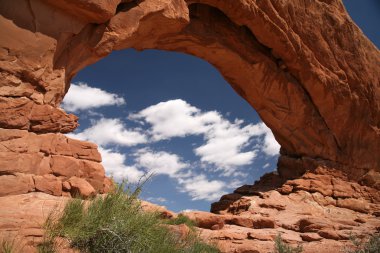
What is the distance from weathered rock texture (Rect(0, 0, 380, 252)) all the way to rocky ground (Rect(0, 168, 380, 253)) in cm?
16

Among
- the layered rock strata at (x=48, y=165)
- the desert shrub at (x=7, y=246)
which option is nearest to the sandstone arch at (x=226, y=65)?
the layered rock strata at (x=48, y=165)

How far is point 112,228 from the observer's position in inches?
165

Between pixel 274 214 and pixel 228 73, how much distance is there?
5.91 m

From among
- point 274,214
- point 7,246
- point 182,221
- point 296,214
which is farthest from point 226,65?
point 7,246

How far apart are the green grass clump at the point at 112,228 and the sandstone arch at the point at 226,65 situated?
2.47 m

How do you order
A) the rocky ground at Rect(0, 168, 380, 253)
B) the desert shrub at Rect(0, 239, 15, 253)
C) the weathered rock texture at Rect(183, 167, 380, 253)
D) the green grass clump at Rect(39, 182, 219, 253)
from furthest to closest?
the weathered rock texture at Rect(183, 167, 380, 253) < the rocky ground at Rect(0, 168, 380, 253) < the green grass clump at Rect(39, 182, 219, 253) < the desert shrub at Rect(0, 239, 15, 253)

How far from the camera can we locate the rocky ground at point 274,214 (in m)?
5.08

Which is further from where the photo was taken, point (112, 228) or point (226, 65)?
point (226, 65)

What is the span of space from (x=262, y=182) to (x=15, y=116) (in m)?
12.2

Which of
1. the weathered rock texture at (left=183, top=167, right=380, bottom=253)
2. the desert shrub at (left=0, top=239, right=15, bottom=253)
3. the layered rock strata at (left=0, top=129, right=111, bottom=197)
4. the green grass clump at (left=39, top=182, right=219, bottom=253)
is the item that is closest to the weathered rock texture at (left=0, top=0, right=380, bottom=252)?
the layered rock strata at (left=0, top=129, right=111, bottom=197)

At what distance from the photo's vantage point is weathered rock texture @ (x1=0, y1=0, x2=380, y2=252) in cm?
699

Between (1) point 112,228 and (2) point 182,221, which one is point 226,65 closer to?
(2) point 182,221

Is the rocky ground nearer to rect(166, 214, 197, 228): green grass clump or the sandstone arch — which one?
rect(166, 214, 197, 228): green grass clump

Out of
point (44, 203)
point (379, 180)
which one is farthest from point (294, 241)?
point (379, 180)
